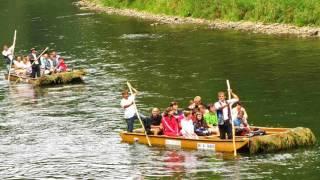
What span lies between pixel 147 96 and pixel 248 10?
32.7 meters

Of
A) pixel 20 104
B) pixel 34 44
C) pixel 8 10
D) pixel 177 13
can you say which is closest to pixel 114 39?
pixel 34 44

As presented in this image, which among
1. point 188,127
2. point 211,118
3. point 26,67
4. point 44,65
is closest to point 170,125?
point 188,127

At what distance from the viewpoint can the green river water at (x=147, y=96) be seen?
28.6 m

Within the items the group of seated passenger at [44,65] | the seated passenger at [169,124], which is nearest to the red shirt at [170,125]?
the seated passenger at [169,124]

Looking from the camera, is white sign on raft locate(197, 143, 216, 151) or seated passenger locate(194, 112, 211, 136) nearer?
white sign on raft locate(197, 143, 216, 151)

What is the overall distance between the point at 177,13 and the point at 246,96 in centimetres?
4332

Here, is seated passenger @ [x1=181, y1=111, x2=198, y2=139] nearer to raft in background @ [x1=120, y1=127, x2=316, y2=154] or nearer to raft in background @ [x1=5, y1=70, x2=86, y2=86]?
raft in background @ [x1=120, y1=127, x2=316, y2=154]

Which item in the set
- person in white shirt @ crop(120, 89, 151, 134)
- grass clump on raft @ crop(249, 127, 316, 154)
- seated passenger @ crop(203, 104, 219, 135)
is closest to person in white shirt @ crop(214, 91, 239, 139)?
grass clump on raft @ crop(249, 127, 316, 154)

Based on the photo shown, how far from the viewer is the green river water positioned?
28641 millimetres

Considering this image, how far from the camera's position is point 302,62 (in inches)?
2046

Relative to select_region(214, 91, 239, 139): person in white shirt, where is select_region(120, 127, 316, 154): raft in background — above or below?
below

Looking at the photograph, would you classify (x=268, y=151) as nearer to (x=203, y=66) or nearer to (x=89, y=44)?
(x=203, y=66)

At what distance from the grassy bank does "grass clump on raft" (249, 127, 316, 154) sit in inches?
1502

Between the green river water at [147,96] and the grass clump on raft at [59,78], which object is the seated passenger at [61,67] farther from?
the green river water at [147,96]
